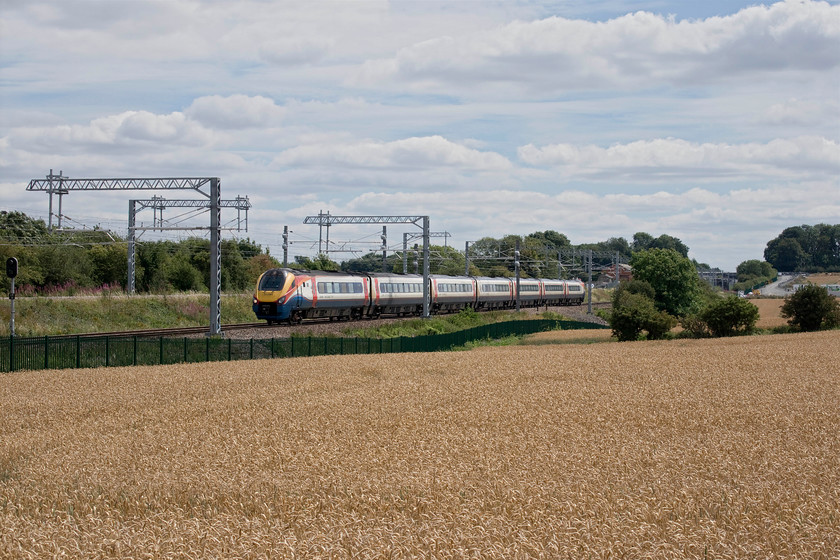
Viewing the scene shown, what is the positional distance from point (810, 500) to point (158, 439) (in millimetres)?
11182

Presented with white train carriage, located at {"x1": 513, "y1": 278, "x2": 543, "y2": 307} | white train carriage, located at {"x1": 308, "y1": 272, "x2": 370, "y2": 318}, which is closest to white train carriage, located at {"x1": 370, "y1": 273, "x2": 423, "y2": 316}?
white train carriage, located at {"x1": 308, "y1": 272, "x2": 370, "y2": 318}

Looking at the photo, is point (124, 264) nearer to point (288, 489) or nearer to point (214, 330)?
point (214, 330)

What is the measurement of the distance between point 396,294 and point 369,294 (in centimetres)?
426

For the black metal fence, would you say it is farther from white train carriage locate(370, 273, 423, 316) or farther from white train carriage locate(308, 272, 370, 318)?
white train carriage locate(370, 273, 423, 316)

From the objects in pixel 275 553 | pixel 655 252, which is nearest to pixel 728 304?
pixel 655 252

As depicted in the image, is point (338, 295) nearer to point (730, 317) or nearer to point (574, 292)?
point (730, 317)

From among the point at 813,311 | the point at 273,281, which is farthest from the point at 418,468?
the point at 813,311

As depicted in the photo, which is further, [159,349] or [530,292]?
[530,292]

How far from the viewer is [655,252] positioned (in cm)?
9369

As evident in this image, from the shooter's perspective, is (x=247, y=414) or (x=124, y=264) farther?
(x=124, y=264)

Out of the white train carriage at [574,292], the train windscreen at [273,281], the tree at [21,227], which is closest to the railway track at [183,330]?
the train windscreen at [273,281]

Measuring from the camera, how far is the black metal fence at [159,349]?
97.2ft

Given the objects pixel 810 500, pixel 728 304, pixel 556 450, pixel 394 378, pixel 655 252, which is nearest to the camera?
pixel 810 500

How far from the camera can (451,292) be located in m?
69.1
